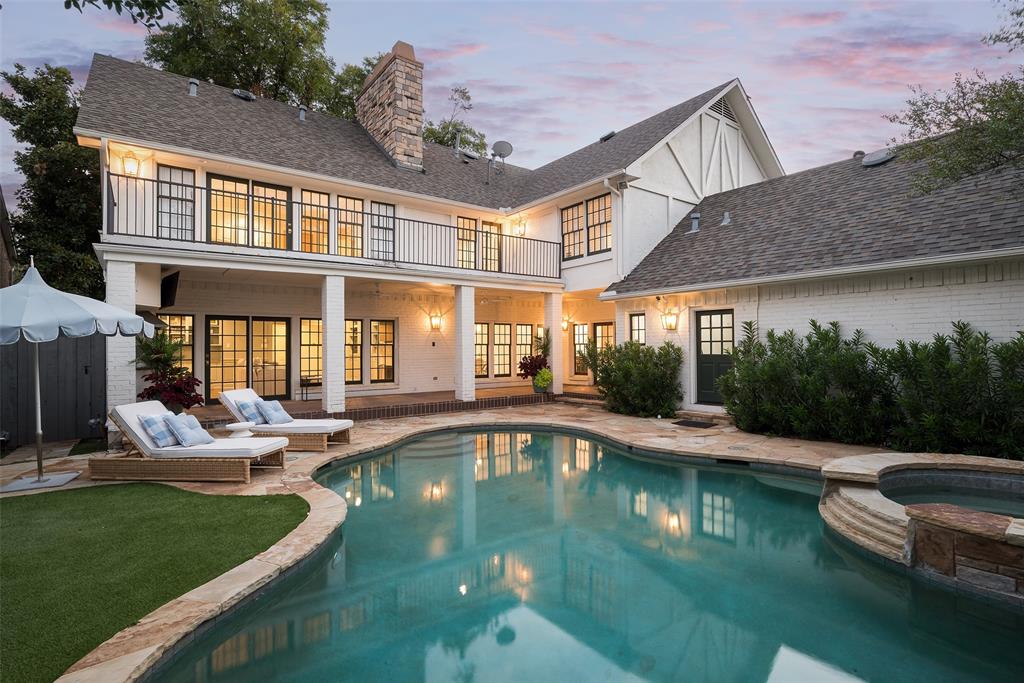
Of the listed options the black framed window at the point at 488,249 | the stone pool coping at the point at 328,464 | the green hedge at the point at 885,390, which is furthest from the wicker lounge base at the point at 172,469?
the black framed window at the point at 488,249

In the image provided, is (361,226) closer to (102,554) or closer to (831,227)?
(102,554)

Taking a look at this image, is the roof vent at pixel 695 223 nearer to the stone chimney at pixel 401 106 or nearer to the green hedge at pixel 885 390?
the green hedge at pixel 885 390

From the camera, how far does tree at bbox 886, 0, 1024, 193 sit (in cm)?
518

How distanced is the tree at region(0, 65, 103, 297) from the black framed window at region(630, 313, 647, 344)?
51.0 ft

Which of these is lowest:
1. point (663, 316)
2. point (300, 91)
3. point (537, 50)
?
point (663, 316)

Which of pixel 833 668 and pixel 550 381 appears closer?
pixel 833 668

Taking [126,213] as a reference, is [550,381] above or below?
below

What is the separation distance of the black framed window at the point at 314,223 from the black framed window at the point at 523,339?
7421mm

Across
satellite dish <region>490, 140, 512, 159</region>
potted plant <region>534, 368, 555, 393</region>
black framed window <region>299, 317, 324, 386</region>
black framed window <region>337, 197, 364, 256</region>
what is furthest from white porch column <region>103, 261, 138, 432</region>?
satellite dish <region>490, 140, 512, 159</region>

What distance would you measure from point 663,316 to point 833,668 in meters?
9.31

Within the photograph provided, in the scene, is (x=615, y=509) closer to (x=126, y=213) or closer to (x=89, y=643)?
(x=89, y=643)

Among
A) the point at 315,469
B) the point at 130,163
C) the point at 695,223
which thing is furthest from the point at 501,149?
the point at 315,469

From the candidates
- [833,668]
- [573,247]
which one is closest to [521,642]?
[833,668]

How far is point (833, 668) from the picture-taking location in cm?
295
